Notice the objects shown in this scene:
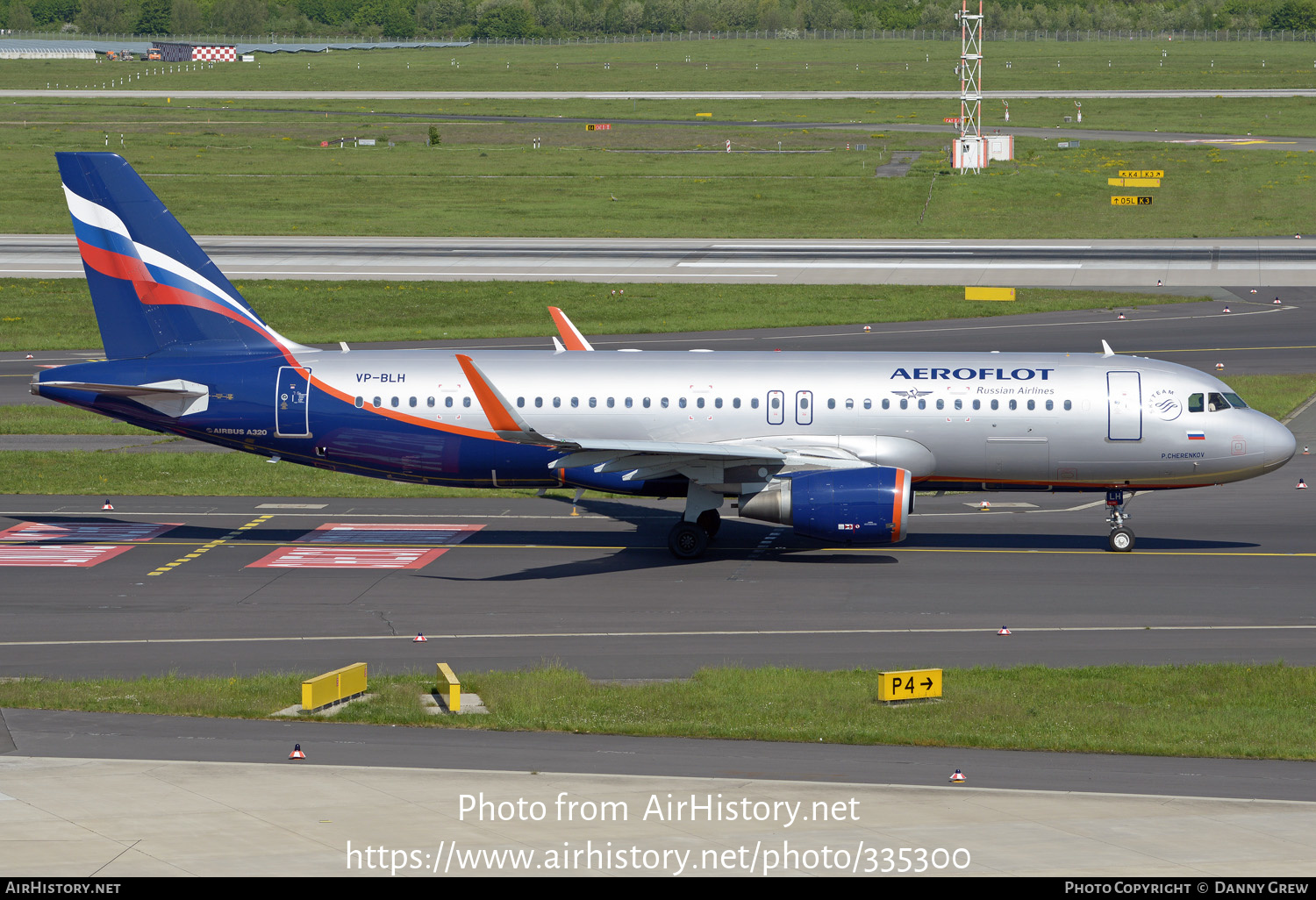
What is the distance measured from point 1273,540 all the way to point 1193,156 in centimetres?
9764

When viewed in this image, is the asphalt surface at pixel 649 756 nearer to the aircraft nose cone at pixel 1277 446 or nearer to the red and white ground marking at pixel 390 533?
the red and white ground marking at pixel 390 533

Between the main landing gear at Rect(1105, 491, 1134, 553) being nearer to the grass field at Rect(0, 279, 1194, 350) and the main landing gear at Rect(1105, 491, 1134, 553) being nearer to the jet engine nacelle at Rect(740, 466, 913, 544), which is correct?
the jet engine nacelle at Rect(740, 466, 913, 544)

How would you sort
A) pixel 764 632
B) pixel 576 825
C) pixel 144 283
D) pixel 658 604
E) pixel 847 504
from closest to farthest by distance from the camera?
pixel 576 825 → pixel 764 632 → pixel 658 604 → pixel 847 504 → pixel 144 283

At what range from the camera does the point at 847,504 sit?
3294 centimetres

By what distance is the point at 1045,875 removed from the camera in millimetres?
16906

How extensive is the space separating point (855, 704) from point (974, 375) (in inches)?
525

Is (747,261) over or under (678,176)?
under

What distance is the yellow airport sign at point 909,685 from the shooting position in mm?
24156

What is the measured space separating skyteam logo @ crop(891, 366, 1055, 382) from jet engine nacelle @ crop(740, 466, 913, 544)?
2.89 metres

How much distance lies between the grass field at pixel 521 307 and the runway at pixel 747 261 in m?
3.12

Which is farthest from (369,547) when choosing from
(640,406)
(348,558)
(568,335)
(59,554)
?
(568,335)

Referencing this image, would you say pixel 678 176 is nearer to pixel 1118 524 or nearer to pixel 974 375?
pixel 974 375

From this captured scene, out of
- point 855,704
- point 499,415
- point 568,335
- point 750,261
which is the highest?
point 568,335

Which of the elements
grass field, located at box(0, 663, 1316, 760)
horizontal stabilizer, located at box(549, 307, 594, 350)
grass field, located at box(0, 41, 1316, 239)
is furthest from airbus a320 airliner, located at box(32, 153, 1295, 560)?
grass field, located at box(0, 41, 1316, 239)
